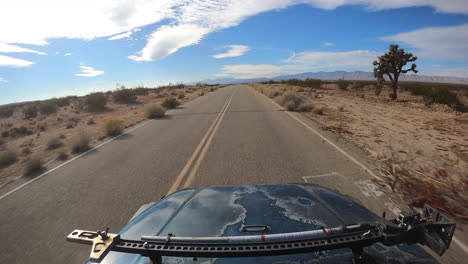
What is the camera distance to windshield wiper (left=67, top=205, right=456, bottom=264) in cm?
134

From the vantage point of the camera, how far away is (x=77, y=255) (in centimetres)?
336

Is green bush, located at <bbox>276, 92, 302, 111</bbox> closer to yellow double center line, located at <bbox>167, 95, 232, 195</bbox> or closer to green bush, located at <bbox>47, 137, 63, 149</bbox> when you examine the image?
yellow double center line, located at <bbox>167, 95, 232, 195</bbox>

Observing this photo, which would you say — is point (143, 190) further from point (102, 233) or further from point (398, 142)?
point (398, 142)

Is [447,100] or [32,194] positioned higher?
[447,100]

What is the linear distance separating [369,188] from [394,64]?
28.2 metres

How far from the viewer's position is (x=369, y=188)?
5.05 m

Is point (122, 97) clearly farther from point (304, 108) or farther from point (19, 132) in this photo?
point (304, 108)

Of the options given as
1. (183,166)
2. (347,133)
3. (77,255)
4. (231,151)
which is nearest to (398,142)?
(347,133)

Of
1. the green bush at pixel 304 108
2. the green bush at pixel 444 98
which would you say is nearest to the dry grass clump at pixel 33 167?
the green bush at pixel 304 108

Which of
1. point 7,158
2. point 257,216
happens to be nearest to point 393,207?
point 257,216

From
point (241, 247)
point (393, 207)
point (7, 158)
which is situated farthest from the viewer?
point (7, 158)

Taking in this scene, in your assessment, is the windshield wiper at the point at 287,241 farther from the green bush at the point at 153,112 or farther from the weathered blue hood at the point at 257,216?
the green bush at the point at 153,112

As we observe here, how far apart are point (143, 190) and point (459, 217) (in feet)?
19.2

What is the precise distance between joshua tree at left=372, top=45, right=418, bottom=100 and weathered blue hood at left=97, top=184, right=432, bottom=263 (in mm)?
29644
